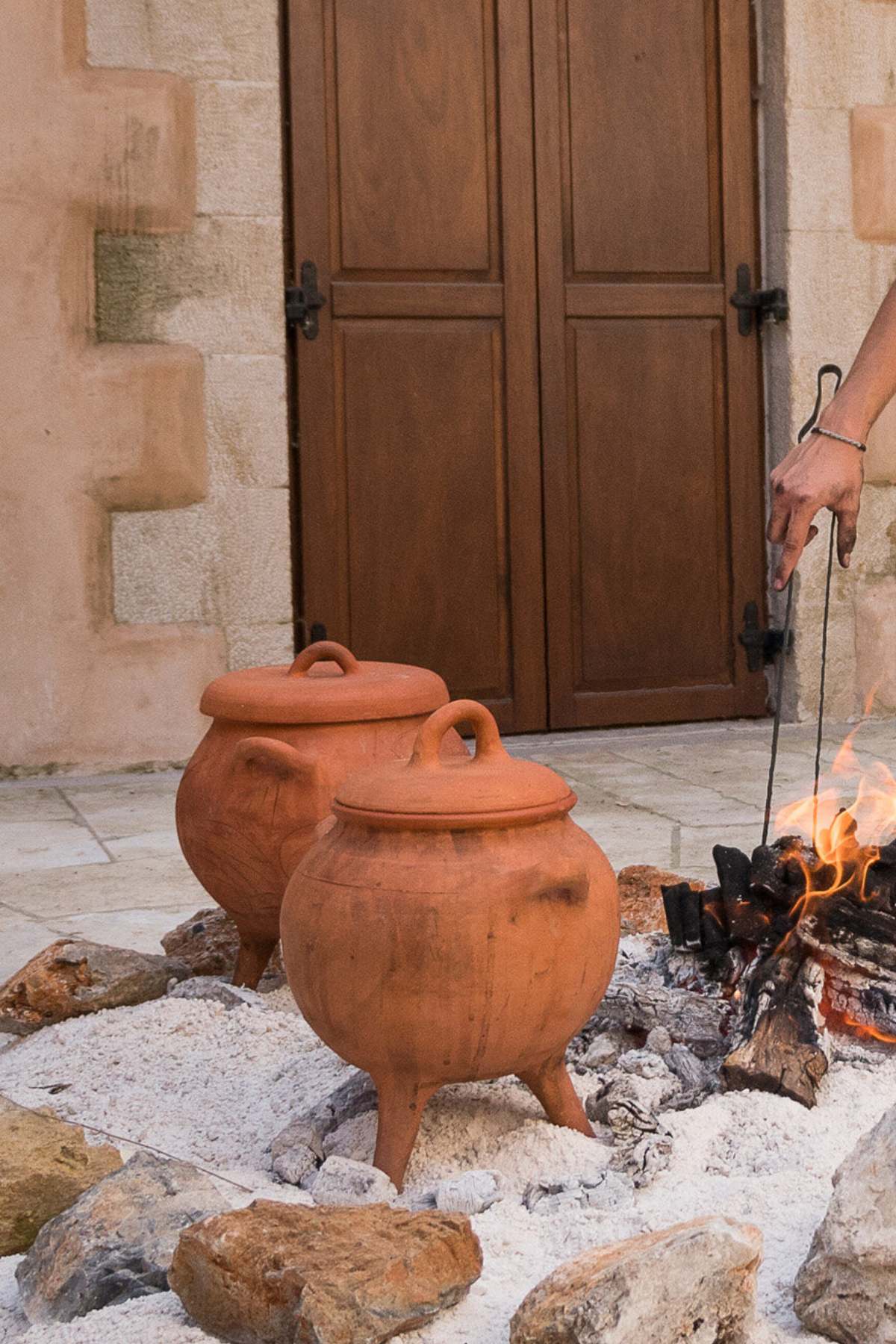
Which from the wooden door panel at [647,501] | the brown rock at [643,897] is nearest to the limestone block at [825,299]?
the wooden door panel at [647,501]

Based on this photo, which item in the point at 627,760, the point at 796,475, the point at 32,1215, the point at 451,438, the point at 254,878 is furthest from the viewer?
the point at 451,438

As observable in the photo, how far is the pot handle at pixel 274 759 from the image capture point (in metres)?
2.53

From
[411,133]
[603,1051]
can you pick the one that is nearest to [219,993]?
[603,1051]

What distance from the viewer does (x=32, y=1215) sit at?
1.93 meters

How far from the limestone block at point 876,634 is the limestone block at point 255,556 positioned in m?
2.28

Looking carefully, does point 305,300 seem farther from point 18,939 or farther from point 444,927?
point 444,927

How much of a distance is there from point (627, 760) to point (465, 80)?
257cm

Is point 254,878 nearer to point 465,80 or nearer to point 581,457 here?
point 581,457

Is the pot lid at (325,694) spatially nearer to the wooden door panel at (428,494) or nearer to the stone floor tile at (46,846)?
the stone floor tile at (46,846)

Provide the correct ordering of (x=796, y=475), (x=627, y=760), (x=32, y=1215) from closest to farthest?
(x=32, y=1215), (x=796, y=475), (x=627, y=760)

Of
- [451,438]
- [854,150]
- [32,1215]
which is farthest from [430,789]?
[854,150]

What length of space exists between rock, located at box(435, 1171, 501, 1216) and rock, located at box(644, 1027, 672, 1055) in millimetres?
491

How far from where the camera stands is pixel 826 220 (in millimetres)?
6020

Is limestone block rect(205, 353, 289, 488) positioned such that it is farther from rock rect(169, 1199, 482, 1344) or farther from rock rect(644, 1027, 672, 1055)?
rock rect(169, 1199, 482, 1344)
